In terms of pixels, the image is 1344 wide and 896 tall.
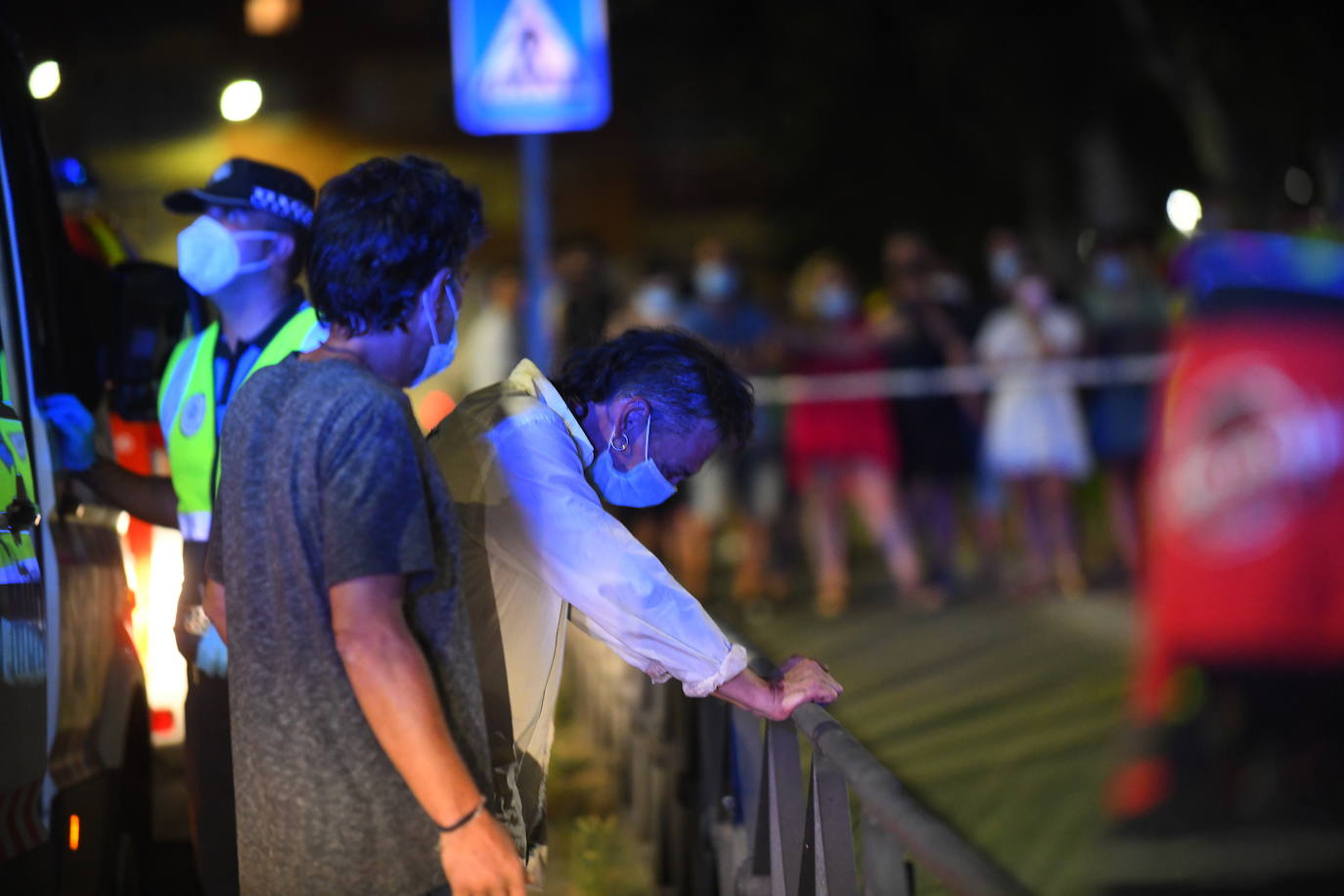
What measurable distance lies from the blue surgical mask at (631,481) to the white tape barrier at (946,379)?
7.99 metres

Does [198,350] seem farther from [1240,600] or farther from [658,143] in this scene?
[658,143]

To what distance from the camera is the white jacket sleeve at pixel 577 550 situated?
10.00ft

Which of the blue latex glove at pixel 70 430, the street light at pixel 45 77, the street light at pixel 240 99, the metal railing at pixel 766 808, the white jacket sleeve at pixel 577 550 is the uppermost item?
the street light at pixel 240 99

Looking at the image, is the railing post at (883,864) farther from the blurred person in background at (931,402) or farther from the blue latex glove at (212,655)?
the blurred person in background at (931,402)

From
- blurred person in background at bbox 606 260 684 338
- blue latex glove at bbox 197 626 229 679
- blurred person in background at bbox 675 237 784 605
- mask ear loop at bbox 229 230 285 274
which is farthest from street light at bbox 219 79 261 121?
blurred person in background at bbox 675 237 784 605

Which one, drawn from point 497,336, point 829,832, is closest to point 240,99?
point 829,832

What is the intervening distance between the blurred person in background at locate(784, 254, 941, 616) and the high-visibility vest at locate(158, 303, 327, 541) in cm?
755

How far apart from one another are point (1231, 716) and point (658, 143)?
36.6 metres

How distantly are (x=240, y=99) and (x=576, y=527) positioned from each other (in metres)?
3.46

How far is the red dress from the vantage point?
11.4m

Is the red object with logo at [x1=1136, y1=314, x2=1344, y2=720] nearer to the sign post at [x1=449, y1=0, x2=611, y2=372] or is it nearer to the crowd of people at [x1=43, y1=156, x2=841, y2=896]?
the crowd of people at [x1=43, y1=156, x2=841, y2=896]

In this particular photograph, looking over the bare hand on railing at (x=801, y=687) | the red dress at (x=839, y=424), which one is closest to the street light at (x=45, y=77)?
the bare hand on railing at (x=801, y=687)

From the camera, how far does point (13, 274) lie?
3.76m

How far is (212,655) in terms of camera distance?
379cm
